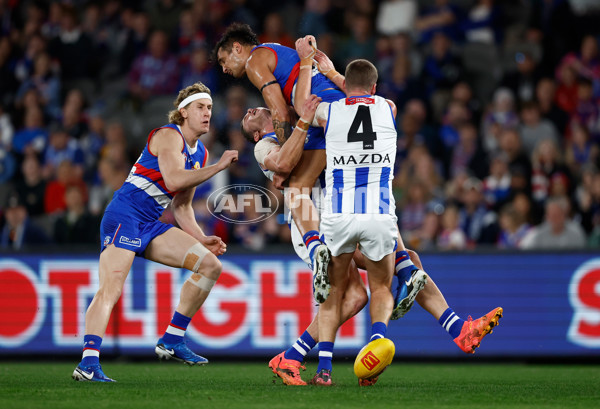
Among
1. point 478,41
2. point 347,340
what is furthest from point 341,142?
point 478,41

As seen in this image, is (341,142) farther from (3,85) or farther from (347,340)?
(3,85)

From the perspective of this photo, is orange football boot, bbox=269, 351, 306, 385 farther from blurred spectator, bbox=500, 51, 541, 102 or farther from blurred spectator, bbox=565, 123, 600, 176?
blurred spectator, bbox=500, 51, 541, 102

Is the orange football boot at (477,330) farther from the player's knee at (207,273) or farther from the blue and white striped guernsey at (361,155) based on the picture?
the player's knee at (207,273)

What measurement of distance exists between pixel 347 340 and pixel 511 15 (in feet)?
24.1

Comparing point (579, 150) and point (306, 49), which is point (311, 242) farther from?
point (579, 150)

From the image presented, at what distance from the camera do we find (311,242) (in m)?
7.44

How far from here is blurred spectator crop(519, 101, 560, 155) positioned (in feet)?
44.8

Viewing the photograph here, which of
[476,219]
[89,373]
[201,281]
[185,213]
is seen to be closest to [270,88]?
[185,213]

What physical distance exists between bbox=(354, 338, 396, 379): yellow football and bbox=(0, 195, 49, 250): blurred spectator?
23.2 ft

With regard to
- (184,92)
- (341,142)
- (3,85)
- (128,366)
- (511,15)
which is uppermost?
(511,15)

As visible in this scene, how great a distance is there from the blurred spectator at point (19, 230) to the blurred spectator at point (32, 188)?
41 cm

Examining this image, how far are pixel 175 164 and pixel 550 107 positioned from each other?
7.84 metres

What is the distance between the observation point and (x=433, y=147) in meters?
14.1

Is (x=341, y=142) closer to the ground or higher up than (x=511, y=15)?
closer to the ground
